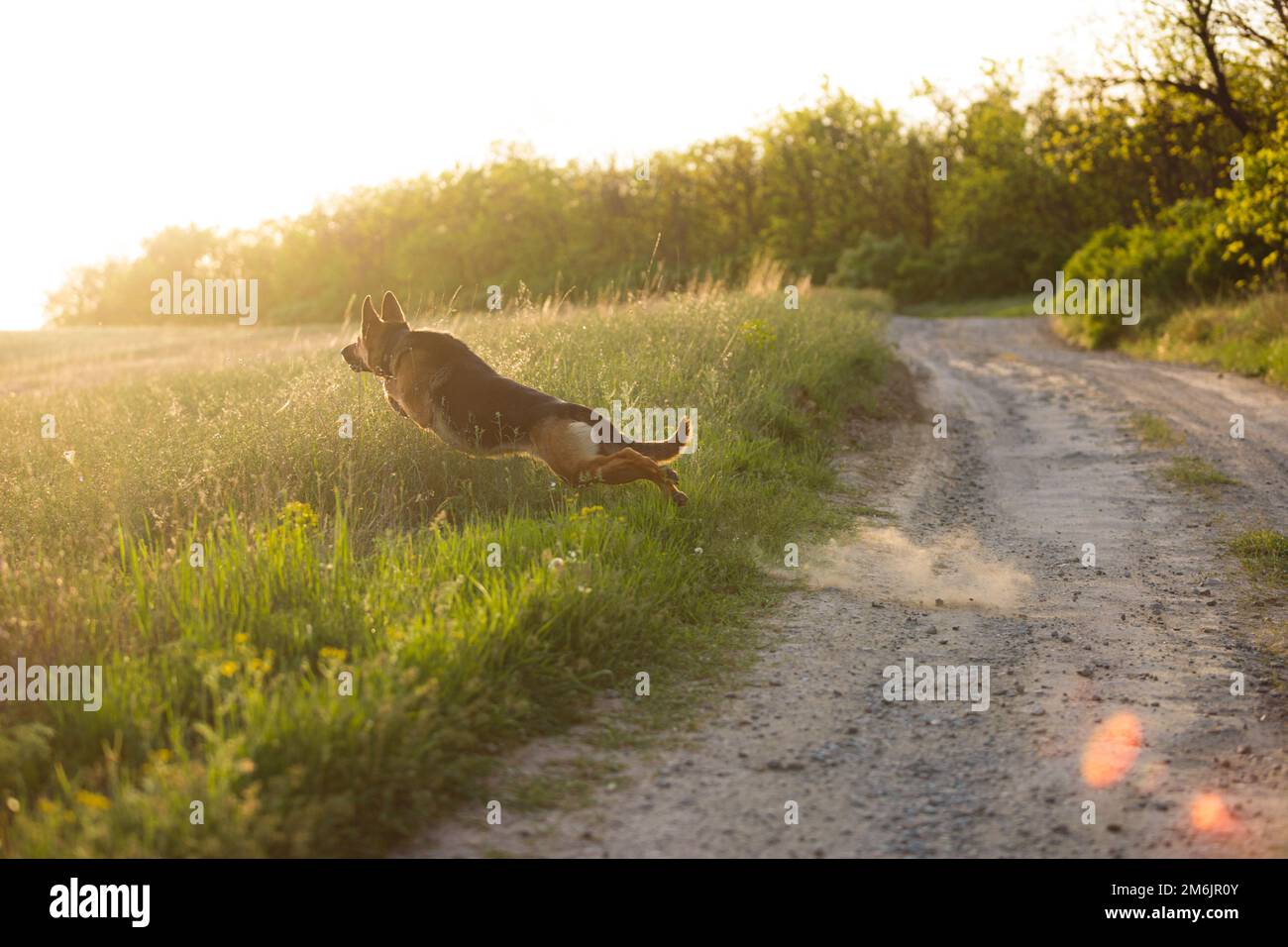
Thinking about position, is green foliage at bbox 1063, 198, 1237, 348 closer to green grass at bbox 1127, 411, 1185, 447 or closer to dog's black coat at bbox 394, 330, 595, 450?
green grass at bbox 1127, 411, 1185, 447

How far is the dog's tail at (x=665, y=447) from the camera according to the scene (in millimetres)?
6707

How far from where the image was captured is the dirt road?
3643 mm

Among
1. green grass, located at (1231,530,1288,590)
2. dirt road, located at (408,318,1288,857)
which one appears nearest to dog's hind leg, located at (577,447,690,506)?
dirt road, located at (408,318,1288,857)

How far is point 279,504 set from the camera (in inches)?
273

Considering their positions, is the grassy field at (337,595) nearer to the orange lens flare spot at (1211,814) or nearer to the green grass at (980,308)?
the orange lens flare spot at (1211,814)

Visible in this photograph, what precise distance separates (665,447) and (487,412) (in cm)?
122

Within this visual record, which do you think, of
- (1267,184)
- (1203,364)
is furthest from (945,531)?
(1267,184)

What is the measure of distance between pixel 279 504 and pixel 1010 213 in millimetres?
51155

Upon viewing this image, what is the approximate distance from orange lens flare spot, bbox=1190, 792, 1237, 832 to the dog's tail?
3766mm

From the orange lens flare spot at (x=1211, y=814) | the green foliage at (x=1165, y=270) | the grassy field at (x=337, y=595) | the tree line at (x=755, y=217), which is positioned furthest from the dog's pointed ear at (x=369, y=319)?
the tree line at (x=755, y=217)

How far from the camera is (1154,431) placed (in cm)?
1191

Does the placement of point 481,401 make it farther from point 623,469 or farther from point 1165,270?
point 1165,270

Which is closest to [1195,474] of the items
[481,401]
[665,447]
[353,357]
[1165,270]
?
[665,447]

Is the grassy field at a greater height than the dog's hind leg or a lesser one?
lesser
